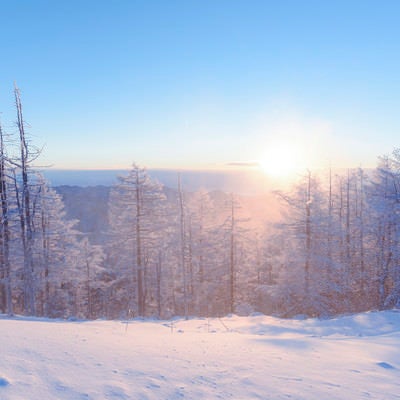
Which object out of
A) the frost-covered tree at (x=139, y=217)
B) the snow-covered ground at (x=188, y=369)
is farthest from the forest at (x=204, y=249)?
the snow-covered ground at (x=188, y=369)

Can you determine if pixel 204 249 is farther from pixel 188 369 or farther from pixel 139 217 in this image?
pixel 188 369

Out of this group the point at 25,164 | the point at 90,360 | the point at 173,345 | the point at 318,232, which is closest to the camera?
the point at 90,360

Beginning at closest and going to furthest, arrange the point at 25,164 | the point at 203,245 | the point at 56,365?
the point at 56,365 → the point at 25,164 → the point at 203,245

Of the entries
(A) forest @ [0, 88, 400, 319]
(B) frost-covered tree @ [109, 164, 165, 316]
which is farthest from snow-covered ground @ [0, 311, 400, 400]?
(B) frost-covered tree @ [109, 164, 165, 316]

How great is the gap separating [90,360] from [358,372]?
13.2ft

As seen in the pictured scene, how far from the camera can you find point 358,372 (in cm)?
446

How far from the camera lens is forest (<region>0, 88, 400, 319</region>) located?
17906 millimetres

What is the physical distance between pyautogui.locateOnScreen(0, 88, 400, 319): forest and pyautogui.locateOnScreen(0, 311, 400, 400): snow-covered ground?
11337 millimetres

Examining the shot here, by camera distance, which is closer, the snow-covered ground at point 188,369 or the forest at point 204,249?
the snow-covered ground at point 188,369

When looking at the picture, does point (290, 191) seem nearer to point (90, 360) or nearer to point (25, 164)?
point (25, 164)

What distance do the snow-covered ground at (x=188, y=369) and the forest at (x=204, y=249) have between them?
1134 cm

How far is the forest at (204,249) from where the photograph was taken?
17.9 metres

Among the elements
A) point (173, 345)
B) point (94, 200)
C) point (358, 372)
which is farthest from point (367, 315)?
point (94, 200)

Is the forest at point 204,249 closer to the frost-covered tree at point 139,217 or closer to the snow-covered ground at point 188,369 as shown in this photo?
the frost-covered tree at point 139,217
